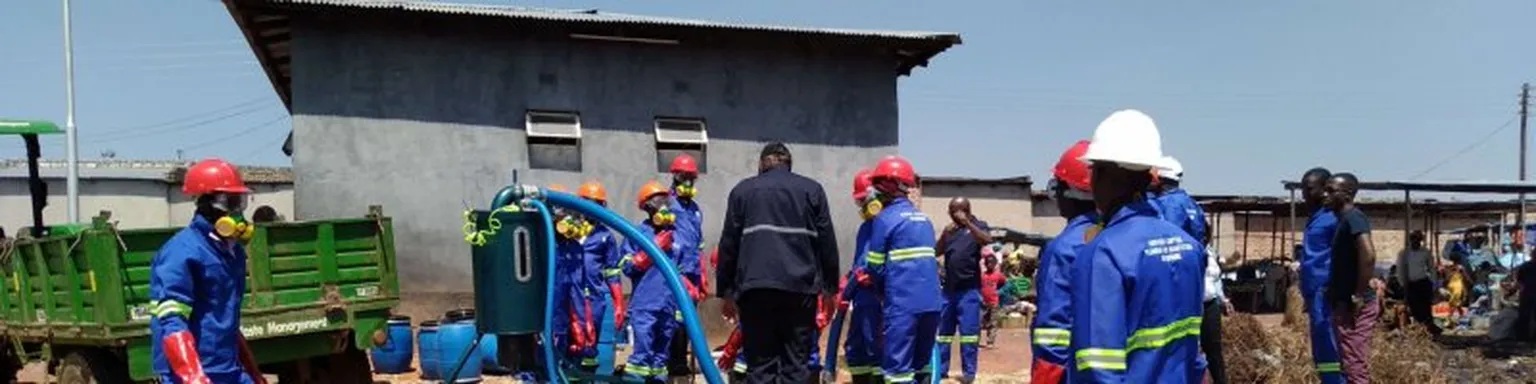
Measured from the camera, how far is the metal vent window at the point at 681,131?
1576 cm

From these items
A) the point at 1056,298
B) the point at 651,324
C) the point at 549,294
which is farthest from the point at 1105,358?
the point at 651,324

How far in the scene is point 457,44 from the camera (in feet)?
48.7

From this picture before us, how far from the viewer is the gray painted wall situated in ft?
46.9

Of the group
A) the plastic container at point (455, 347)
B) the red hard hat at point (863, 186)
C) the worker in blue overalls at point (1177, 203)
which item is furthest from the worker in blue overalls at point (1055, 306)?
the plastic container at point (455, 347)

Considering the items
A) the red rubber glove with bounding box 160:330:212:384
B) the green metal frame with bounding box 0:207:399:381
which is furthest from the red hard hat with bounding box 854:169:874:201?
the red rubber glove with bounding box 160:330:212:384

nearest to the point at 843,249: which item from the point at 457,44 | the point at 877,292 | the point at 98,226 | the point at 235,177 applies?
the point at 457,44

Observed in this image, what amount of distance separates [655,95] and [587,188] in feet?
15.9

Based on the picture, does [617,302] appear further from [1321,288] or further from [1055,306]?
[1055,306]

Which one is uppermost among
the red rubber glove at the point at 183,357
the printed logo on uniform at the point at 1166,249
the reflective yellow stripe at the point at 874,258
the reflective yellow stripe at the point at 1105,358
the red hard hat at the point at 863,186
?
the red hard hat at the point at 863,186

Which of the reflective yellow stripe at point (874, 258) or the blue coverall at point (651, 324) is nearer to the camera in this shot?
the reflective yellow stripe at point (874, 258)

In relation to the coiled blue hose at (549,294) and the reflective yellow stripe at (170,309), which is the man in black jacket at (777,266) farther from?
the reflective yellow stripe at (170,309)

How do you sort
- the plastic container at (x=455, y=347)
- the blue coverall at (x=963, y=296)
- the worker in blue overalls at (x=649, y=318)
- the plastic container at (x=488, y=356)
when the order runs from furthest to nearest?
the plastic container at (x=488, y=356) → the plastic container at (x=455, y=347) → the blue coverall at (x=963, y=296) → the worker in blue overalls at (x=649, y=318)

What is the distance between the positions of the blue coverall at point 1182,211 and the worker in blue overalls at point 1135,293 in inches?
131

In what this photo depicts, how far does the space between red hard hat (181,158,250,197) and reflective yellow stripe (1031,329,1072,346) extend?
3.71 meters
